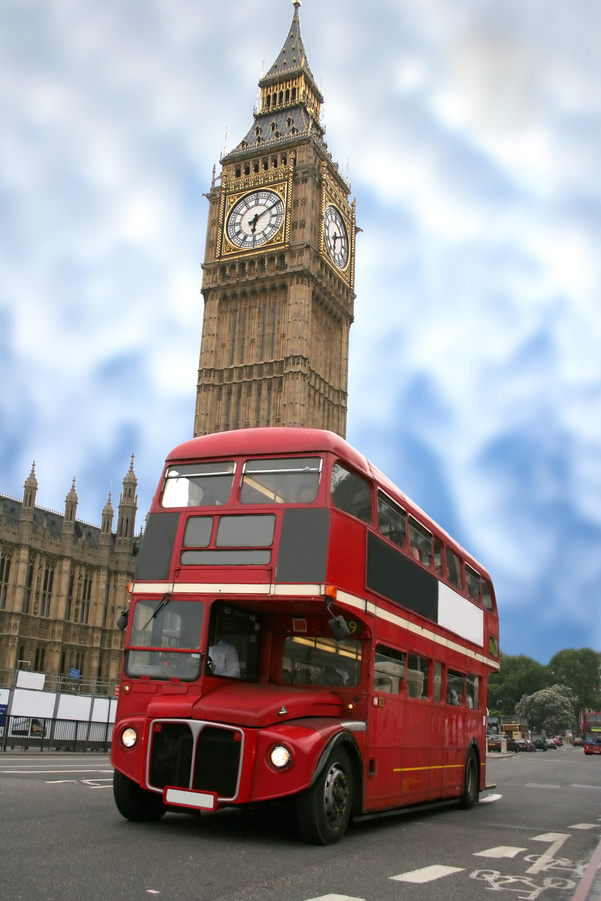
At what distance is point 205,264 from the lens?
227ft

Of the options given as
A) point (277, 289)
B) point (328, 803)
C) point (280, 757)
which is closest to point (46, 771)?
point (328, 803)

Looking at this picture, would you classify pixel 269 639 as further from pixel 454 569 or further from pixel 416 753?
pixel 454 569

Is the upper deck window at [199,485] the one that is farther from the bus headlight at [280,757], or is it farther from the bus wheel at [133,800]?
the bus wheel at [133,800]

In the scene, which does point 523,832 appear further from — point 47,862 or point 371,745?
point 47,862

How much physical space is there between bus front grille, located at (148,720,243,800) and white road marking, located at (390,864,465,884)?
162cm

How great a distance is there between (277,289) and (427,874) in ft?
201

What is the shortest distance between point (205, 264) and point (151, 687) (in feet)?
209

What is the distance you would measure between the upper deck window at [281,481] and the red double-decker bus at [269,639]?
1cm

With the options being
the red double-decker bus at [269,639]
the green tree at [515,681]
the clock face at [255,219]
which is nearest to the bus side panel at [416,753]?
the red double-decker bus at [269,639]

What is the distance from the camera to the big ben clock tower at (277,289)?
63969mm

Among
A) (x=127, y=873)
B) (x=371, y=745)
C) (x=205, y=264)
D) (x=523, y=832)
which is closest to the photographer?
(x=127, y=873)

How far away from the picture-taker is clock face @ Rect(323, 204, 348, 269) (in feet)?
224

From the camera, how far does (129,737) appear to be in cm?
797

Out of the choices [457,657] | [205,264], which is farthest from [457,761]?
[205,264]
